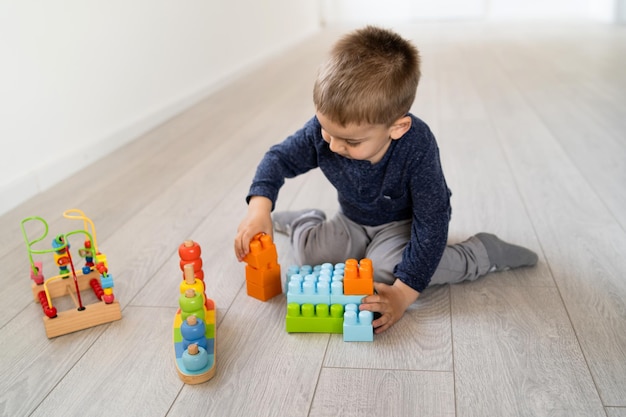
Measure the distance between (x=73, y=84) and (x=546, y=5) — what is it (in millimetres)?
6337

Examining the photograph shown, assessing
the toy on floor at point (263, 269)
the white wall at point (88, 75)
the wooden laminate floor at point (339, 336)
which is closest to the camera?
the wooden laminate floor at point (339, 336)

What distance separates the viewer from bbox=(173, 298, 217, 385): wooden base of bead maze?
888mm

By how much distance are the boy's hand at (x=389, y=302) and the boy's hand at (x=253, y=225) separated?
0.76 ft

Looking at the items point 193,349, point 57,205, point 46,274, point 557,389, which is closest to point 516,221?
point 557,389

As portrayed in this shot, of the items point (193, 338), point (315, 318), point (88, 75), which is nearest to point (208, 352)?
point (193, 338)

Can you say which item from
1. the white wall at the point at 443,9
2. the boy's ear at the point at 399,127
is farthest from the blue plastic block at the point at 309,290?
the white wall at the point at 443,9

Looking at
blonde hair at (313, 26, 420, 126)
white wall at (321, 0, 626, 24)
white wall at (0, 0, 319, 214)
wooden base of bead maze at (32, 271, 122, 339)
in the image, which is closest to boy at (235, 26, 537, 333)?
blonde hair at (313, 26, 420, 126)

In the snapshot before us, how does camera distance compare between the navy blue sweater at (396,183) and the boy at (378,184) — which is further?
the navy blue sweater at (396,183)

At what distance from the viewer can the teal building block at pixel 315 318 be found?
38.9 inches

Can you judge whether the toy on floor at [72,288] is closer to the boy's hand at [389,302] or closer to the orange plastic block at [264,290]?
the orange plastic block at [264,290]

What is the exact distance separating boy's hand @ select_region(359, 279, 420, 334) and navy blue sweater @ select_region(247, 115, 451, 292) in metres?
0.02

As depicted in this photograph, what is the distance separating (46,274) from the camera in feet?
4.03

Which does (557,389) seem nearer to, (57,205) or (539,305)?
(539,305)

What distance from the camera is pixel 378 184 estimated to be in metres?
1.09
